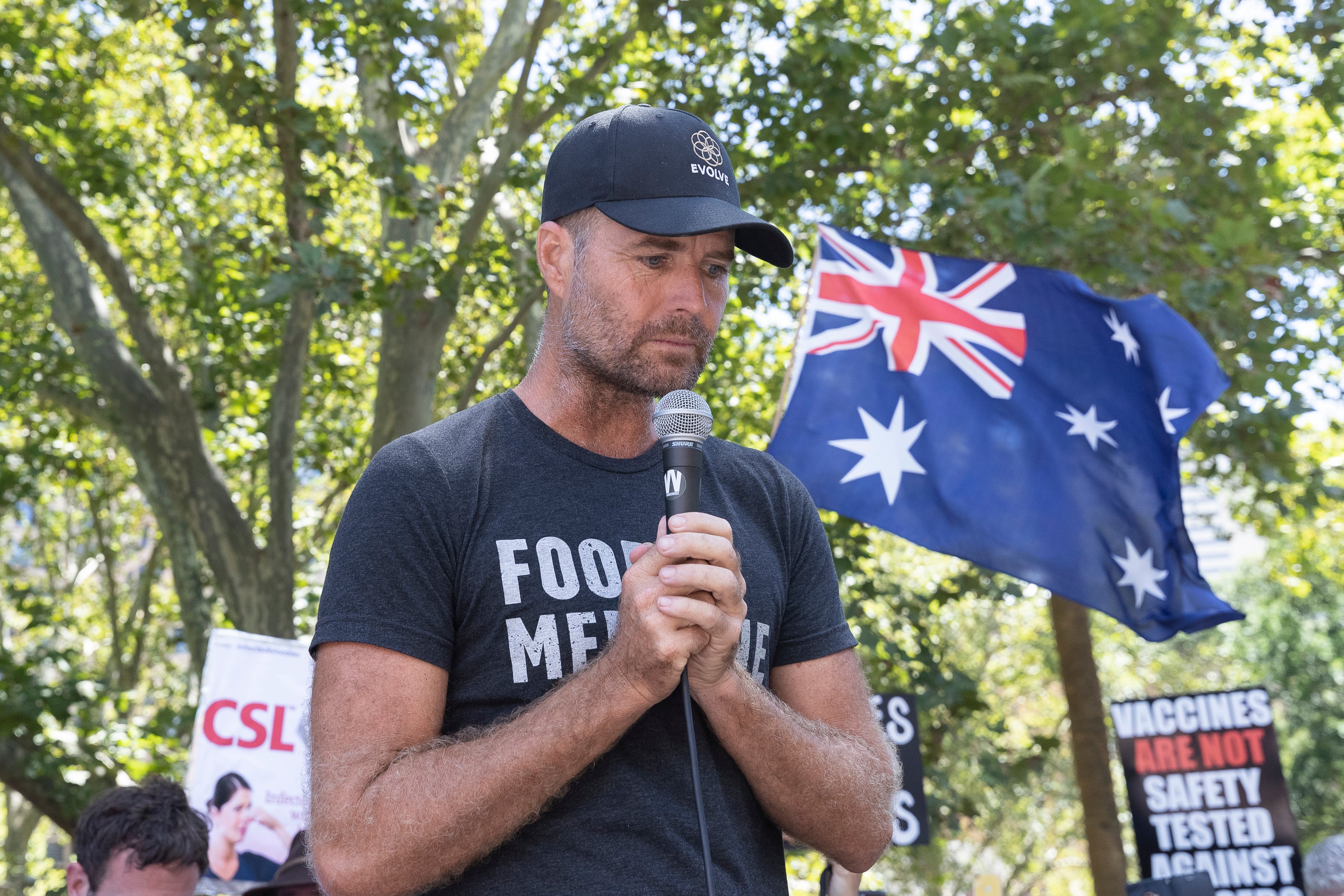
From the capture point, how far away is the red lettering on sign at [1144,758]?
7.95m

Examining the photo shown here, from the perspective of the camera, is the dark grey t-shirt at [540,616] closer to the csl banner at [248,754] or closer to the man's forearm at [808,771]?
the man's forearm at [808,771]

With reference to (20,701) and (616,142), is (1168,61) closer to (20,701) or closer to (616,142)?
(616,142)

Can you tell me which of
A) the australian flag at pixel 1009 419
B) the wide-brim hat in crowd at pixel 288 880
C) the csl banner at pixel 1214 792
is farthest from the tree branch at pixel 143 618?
the csl banner at pixel 1214 792

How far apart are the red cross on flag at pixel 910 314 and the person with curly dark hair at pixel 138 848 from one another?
11.4 feet

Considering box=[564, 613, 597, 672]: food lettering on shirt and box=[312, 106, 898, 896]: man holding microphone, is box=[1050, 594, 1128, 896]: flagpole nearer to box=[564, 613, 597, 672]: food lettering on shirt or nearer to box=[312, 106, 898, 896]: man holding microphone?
box=[312, 106, 898, 896]: man holding microphone

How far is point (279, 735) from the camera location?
620cm

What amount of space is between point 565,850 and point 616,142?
107cm

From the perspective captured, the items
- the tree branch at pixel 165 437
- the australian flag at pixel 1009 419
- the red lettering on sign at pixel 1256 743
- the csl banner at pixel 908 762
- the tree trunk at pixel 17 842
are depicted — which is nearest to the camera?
the australian flag at pixel 1009 419

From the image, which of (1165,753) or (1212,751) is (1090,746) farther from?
(1212,751)

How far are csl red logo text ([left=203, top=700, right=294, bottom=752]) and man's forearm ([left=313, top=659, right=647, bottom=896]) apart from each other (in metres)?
5.05

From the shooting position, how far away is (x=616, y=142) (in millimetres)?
1857

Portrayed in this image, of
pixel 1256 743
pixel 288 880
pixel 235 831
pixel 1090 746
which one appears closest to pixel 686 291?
pixel 288 880

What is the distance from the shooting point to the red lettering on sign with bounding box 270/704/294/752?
20.2 ft

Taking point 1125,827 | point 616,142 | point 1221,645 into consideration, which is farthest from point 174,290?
point 1221,645
